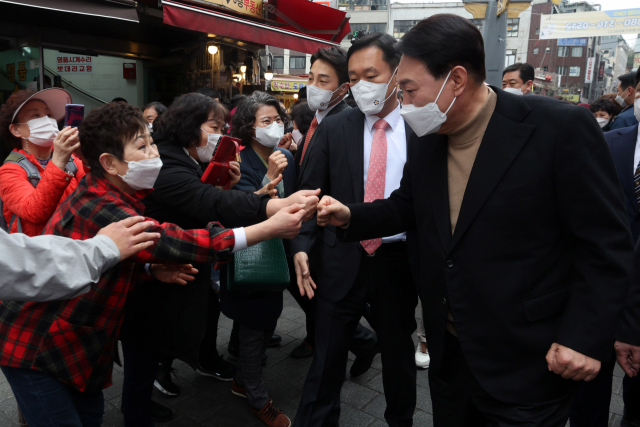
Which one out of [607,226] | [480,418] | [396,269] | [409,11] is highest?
[409,11]

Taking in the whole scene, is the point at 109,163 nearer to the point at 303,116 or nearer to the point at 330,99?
the point at 330,99

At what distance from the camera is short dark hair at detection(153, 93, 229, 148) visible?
263 centimetres

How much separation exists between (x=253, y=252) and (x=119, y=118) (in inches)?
41.1

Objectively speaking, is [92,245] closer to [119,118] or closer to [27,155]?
[119,118]

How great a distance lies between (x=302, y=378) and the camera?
11.4 feet

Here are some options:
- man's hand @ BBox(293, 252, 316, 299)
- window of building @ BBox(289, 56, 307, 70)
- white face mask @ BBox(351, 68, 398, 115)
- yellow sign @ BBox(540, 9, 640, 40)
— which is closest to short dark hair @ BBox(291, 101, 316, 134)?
white face mask @ BBox(351, 68, 398, 115)

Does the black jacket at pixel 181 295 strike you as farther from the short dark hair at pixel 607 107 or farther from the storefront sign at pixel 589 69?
the storefront sign at pixel 589 69

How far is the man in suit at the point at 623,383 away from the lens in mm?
2480

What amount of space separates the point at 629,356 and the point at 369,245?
1.28m

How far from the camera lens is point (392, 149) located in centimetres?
255

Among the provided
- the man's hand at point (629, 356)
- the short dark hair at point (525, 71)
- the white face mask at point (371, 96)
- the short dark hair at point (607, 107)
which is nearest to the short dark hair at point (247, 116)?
the white face mask at point (371, 96)

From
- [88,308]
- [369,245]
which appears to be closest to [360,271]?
[369,245]

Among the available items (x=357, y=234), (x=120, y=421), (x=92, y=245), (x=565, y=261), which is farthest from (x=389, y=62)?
(x=120, y=421)

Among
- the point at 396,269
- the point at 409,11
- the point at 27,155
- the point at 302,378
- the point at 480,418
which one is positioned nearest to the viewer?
the point at 480,418
